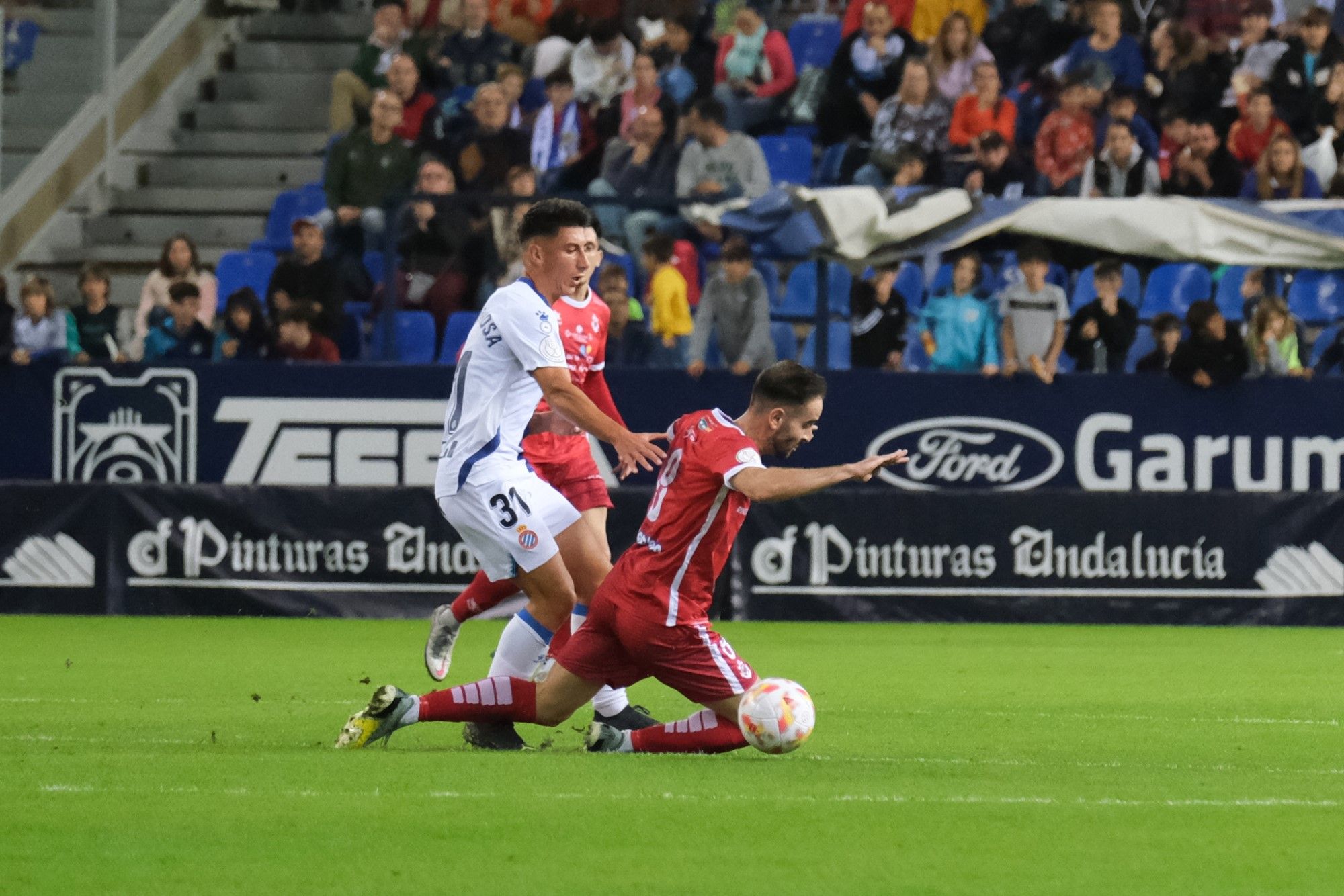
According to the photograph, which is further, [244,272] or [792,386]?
[244,272]

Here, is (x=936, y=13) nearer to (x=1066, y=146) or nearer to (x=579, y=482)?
(x=1066, y=146)

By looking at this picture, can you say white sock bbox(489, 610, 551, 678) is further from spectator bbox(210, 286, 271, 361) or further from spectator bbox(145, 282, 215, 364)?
spectator bbox(145, 282, 215, 364)

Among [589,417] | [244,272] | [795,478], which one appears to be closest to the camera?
[795,478]

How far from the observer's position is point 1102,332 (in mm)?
17109

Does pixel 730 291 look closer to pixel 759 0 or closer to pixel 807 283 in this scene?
pixel 807 283

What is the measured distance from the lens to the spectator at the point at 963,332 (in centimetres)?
1698

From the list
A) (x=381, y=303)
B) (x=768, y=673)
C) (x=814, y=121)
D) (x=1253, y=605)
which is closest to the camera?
(x=768, y=673)

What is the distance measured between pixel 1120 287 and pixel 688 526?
10408mm

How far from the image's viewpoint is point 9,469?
58.9ft

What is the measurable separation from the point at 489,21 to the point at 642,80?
2652mm

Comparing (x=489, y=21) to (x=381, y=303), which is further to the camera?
(x=489, y=21)

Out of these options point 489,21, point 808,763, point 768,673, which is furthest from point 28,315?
point 808,763

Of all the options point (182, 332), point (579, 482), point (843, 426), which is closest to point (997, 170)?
point (843, 426)

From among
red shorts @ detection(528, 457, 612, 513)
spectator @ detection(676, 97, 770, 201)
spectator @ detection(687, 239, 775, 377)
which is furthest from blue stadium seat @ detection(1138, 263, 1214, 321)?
red shorts @ detection(528, 457, 612, 513)
